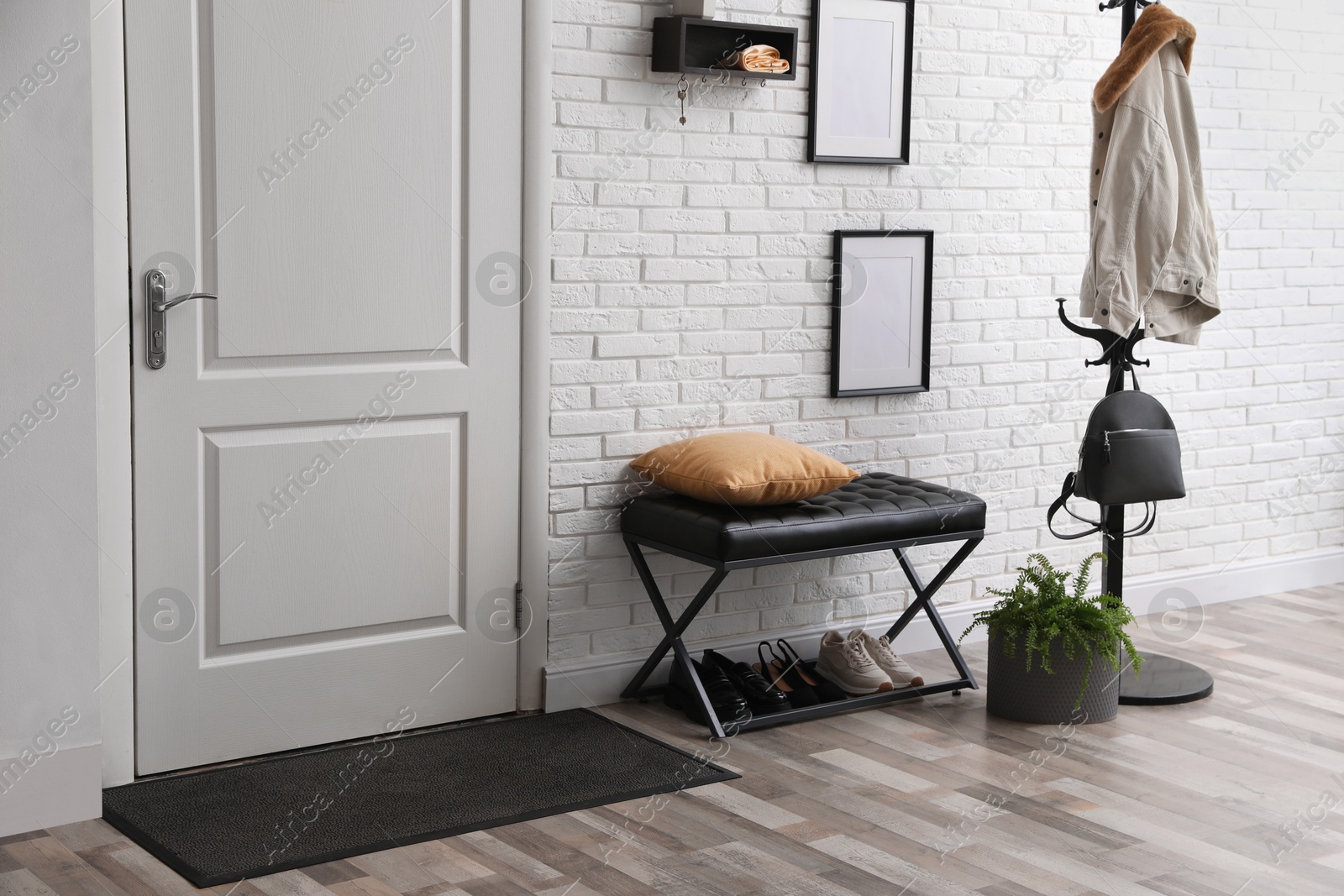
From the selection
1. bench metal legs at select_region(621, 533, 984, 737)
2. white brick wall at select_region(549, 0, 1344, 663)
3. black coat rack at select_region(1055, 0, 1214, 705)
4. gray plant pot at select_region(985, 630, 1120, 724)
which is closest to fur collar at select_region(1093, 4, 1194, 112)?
black coat rack at select_region(1055, 0, 1214, 705)

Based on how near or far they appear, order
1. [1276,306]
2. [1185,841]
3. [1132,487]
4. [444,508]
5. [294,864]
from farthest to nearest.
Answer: [1276,306] → [1132,487] → [444,508] → [1185,841] → [294,864]

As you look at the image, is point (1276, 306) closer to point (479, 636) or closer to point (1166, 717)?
point (1166, 717)

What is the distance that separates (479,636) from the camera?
347 cm

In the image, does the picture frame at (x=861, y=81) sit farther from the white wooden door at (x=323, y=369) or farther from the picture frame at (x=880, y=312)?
the white wooden door at (x=323, y=369)

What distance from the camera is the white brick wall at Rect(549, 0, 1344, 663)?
3.54 m

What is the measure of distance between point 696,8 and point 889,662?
172 cm

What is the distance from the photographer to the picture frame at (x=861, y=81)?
3793mm

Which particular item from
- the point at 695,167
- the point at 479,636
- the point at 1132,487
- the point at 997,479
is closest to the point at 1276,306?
the point at 997,479

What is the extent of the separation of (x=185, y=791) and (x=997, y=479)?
250 cm

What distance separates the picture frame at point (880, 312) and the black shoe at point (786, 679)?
745 mm

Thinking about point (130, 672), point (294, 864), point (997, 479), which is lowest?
point (294, 864)

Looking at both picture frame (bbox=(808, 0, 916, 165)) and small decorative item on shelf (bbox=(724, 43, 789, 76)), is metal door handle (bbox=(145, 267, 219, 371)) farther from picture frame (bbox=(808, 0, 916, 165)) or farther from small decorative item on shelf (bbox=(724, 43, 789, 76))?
picture frame (bbox=(808, 0, 916, 165))

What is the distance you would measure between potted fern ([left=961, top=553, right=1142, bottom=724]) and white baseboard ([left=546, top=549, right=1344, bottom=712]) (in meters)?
0.59

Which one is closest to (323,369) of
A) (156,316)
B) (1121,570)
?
(156,316)
